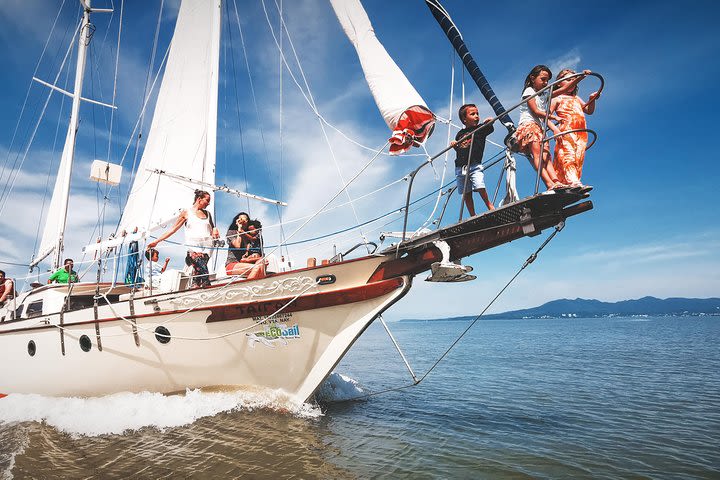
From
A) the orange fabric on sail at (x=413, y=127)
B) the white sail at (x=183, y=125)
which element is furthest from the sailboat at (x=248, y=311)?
the white sail at (x=183, y=125)

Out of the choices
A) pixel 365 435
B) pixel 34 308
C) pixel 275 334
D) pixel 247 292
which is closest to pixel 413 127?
pixel 247 292

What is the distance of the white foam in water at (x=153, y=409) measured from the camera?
23.1ft

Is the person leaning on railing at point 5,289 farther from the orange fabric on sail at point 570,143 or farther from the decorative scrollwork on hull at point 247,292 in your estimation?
the orange fabric on sail at point 570,143

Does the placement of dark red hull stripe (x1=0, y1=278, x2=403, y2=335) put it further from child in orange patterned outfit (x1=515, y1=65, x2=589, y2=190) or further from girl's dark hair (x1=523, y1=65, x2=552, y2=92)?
girl's dark hair (x1=523, y1=65, x2=552, y2=92)

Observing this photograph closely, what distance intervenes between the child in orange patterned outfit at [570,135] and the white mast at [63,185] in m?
15.7

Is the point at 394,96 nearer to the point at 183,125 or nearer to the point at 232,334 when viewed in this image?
the point at 232,334

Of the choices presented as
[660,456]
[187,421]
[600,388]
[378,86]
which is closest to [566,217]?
[378,86]

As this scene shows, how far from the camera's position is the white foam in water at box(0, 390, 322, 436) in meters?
7.05

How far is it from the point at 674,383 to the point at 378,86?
14921 millimetres

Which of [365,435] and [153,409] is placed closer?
[365,435]

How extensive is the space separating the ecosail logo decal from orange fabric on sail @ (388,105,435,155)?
3.94m

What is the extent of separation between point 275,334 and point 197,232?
286cm

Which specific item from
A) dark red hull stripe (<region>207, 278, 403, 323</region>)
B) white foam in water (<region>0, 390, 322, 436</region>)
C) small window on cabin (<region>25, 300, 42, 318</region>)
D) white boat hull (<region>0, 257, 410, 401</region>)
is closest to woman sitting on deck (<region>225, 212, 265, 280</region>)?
white boat hull (<region>0, 257, 410, 401</region>)

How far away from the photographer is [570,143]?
171 inches
